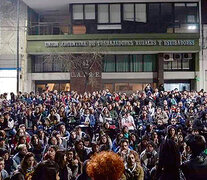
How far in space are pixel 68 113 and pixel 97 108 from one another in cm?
137

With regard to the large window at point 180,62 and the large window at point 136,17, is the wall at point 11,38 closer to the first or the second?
the large window at point 136,17

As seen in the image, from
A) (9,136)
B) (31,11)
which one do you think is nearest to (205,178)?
(9,136)

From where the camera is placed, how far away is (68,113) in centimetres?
1484

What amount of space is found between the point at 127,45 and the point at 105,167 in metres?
24.8

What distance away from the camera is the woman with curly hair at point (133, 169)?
717 centimetres

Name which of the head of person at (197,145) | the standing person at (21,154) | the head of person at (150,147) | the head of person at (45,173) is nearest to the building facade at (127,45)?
the head of person at (150,147)

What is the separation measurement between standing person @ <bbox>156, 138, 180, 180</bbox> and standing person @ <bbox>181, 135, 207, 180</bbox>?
0.98 m

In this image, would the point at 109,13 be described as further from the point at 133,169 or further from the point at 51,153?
the point at 133,169

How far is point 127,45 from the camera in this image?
27.4 metres

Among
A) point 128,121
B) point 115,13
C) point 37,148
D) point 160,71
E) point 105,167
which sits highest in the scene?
point 115,13

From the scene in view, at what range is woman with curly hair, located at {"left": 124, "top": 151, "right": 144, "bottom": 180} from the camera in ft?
Answer: 23.5

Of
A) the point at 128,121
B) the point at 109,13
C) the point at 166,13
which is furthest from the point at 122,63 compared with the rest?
the point at 128,121

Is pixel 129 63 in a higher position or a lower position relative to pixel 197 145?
higher

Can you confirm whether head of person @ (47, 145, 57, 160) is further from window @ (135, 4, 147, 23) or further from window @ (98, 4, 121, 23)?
window @ (135, 4, 147, 23)
